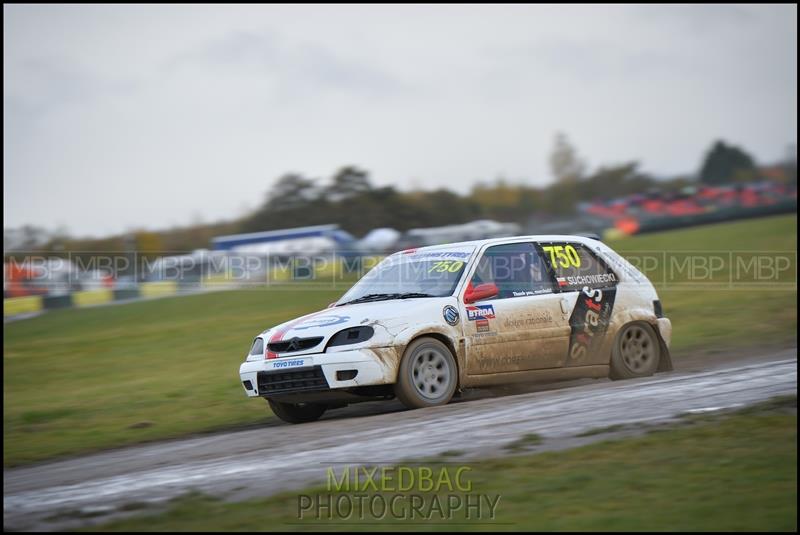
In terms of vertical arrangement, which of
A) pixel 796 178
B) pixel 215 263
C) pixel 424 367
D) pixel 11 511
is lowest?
pixel 11 511

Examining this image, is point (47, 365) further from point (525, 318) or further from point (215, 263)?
point (215, 263)

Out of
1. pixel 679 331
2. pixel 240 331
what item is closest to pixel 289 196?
pixel 240 331

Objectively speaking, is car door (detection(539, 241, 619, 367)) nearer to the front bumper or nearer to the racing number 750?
the racing number 750

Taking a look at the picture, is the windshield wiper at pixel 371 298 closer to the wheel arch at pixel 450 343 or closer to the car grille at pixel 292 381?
the wheel arch at pixel 450 343

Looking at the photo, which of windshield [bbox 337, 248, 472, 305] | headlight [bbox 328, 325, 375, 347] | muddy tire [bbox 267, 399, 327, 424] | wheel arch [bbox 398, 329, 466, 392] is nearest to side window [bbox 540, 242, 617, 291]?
windshield [bbox 337, 248, 472, 305]

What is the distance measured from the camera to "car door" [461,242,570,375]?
341 inches

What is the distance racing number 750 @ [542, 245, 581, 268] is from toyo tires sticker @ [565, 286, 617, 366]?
0.29 m

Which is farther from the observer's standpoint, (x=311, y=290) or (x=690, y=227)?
(x=690, y=227)

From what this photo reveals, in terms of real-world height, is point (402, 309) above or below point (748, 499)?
above

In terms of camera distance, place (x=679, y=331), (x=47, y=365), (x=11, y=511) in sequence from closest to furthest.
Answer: (x=11, y=511), (x=679, y=331), (x=47, y=365)

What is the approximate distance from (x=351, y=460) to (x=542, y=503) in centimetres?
159

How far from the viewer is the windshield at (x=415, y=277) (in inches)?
348

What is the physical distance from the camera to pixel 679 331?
15.0 metres

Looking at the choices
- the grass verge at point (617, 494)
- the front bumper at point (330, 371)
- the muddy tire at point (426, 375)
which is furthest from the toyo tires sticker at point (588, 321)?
the grass verge at point (617, 494)
